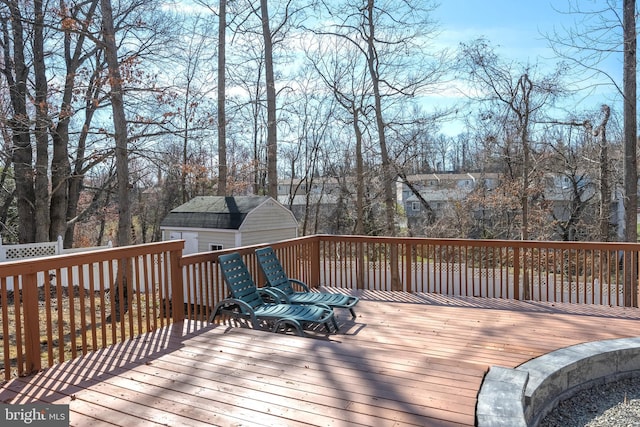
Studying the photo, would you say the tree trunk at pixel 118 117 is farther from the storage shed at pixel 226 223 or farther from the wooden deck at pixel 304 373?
the wooden deck at pixel 304 373

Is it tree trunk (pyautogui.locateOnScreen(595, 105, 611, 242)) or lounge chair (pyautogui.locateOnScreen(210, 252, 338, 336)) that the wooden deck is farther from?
tree trunk (pyautogui.locateOnScreen(595, 105, 611, 242))

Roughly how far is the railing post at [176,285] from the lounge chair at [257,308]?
0.36m

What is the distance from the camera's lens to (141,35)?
11625 mm

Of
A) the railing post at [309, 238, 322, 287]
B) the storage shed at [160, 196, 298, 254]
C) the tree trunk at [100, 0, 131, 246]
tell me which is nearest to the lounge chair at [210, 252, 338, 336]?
the railing post at [309, 238, 322, 287]

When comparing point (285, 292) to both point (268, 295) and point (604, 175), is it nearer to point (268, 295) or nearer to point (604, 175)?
point (268, 295)

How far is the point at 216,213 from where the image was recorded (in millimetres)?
12500

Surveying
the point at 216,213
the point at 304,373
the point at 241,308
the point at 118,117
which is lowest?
the point at 304,373

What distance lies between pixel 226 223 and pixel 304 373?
933cm

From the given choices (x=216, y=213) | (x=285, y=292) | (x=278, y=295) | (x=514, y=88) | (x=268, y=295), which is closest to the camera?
(x=278, y=295)

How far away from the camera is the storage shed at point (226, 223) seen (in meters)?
12.0

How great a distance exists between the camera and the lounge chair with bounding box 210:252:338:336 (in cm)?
431

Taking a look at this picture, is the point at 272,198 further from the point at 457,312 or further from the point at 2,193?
the point at 2,193
